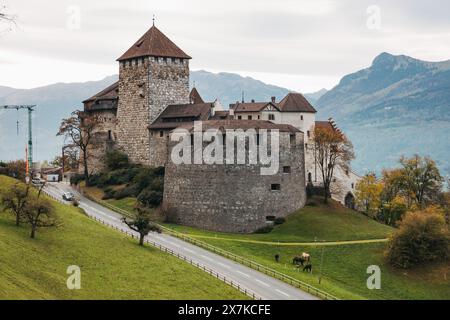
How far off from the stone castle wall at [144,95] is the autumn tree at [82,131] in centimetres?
418

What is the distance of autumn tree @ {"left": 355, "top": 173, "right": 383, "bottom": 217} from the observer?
103438 mm

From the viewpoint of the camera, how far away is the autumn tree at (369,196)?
103438mm

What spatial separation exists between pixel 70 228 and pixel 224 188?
942 inches

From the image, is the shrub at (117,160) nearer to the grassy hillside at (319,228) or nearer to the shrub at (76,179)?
the shrub at (76,179)

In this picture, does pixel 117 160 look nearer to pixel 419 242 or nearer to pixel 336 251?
pixel 336 251

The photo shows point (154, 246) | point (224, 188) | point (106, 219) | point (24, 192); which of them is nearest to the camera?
point (24, 192)

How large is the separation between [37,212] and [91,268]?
949 centimetres

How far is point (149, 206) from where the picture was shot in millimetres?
93250

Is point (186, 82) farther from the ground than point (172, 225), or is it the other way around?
point (186, 82)

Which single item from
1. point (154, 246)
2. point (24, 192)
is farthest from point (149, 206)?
point (24, 192)

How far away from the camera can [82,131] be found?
110m

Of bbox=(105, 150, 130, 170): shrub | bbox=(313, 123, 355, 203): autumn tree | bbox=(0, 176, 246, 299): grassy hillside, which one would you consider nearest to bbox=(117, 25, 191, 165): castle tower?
bbox=(105, 150, 130, 170): shrub
